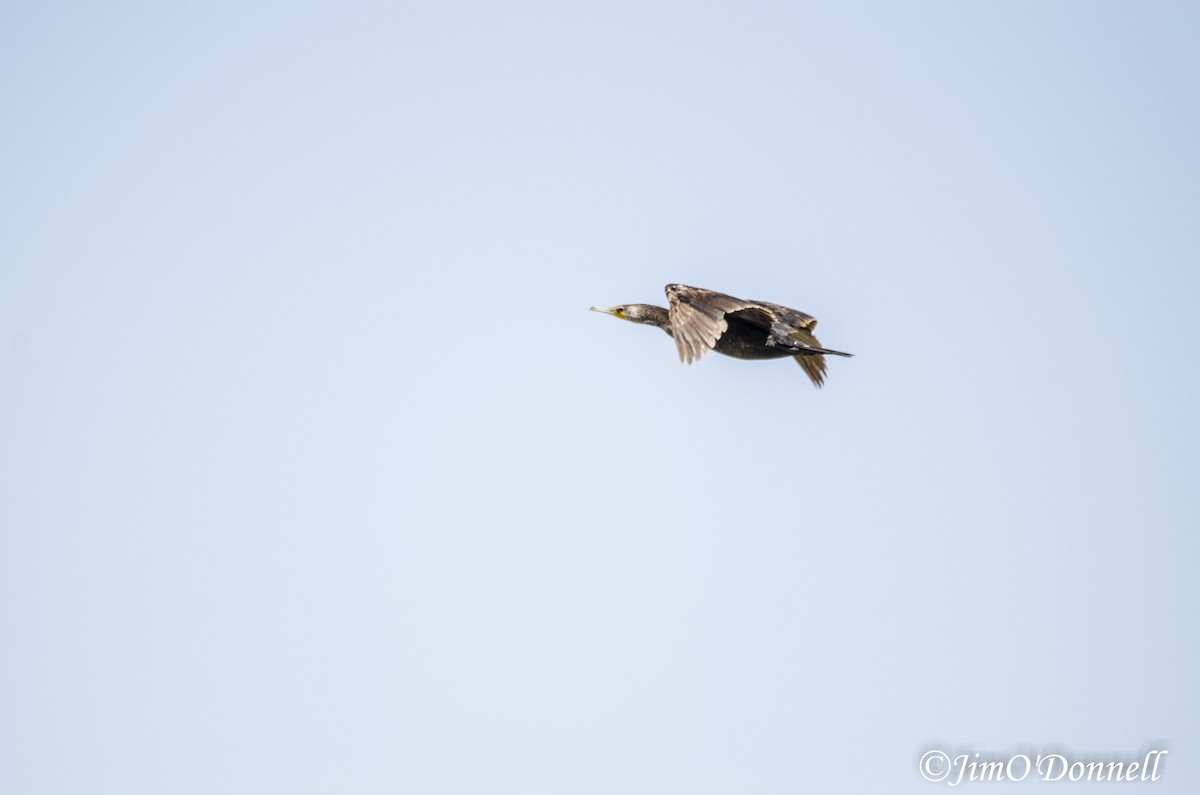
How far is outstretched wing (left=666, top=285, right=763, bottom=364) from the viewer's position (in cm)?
3481

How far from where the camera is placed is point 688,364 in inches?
1344

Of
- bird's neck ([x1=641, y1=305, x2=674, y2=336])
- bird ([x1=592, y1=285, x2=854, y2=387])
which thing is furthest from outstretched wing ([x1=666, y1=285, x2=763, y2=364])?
bird's neck ([x1=641, y1=305, x2=674, y2=336])

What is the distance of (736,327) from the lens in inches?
1465

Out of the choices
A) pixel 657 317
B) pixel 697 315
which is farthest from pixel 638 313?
pixel 697 315

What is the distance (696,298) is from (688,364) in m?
2.42

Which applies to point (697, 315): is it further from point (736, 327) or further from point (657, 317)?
point (657, 317)

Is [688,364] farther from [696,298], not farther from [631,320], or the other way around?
[631,320]

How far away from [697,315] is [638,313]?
13.6 ft

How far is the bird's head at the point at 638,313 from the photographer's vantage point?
39.6 metres

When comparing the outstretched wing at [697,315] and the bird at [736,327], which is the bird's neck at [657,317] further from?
the outstretched wing at [697,315]

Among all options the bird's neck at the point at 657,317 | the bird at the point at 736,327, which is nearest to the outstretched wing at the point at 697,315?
the bird at the point at 736,327

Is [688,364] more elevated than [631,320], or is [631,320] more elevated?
[631,320]

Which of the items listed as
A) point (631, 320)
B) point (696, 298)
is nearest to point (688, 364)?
point (696, 298)

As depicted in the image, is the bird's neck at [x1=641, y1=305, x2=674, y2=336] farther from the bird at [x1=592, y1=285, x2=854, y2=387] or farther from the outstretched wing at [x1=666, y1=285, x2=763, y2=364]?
the outstretched wing at [x1=666, y1=285, x2=763, y2=364]
